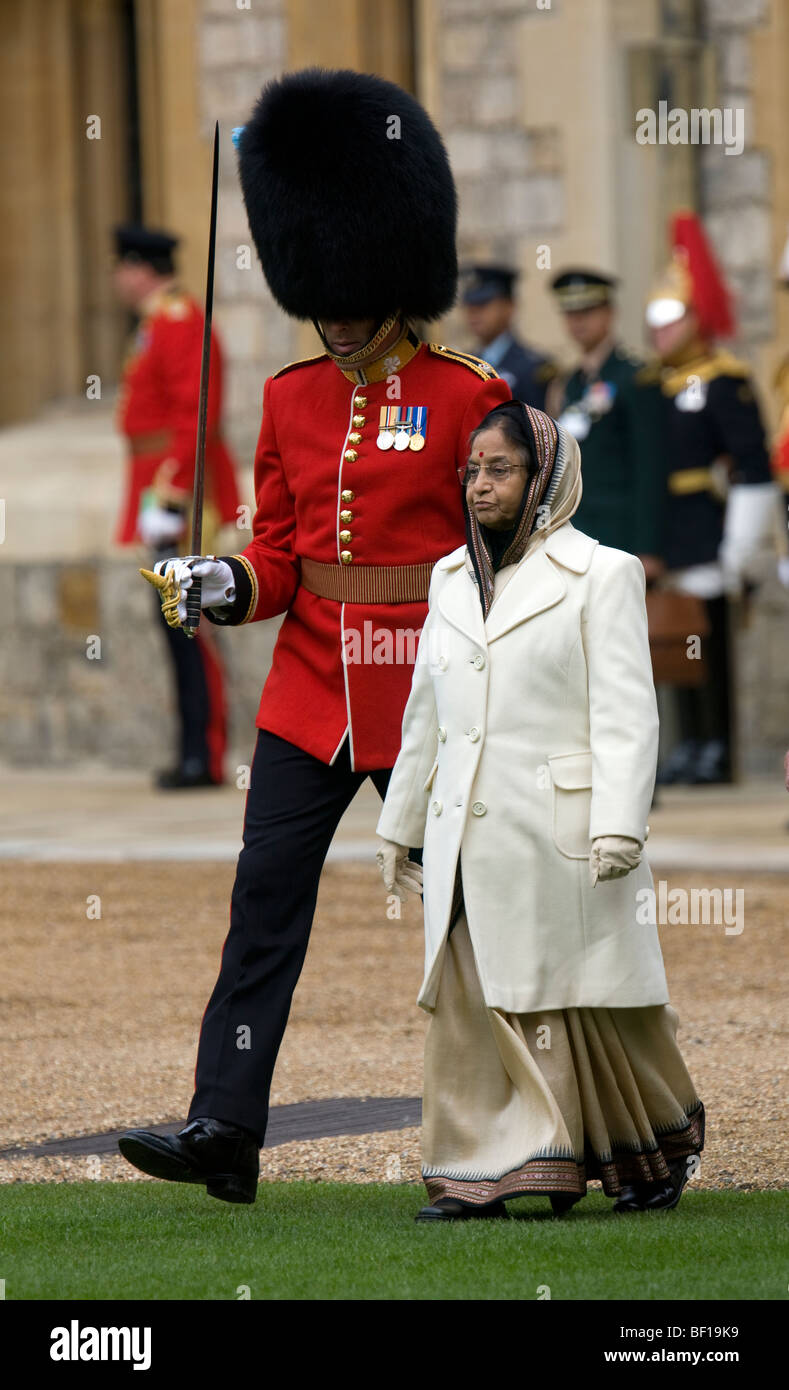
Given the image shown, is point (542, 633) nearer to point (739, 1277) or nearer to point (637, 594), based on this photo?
point (637, 594)

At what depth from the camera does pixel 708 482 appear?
419 inches

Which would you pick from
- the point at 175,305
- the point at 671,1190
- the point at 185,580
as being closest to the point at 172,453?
the point at 175,305

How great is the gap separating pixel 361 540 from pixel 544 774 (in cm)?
55

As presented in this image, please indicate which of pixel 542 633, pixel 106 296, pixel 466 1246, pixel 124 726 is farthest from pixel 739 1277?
pixel 106 296

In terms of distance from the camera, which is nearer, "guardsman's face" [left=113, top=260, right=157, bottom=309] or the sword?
the sword

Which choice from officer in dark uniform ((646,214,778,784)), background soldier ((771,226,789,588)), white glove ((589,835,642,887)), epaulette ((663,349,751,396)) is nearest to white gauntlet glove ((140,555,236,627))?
white glove ((589,835,642,887))

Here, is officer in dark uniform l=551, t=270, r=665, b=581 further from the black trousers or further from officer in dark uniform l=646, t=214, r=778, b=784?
the black trousers

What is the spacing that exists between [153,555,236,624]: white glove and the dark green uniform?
17.7 feet

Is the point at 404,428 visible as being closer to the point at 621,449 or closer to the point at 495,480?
the point at 495,480

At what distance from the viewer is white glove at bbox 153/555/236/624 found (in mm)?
4453

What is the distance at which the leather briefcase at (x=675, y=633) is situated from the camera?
10305 mm

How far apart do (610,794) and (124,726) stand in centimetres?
874

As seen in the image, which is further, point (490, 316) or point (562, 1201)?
point (490, 316)
